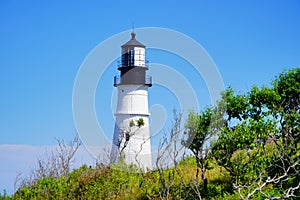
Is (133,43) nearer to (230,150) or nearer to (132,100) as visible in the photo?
(132,100)

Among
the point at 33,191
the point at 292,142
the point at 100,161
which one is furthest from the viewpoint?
the point at 100,161

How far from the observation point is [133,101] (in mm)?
22125

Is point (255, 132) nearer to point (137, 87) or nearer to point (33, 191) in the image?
point (33, 191)

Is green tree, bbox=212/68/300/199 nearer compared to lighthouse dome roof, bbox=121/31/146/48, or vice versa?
green tree, bbox=212/68/300/199

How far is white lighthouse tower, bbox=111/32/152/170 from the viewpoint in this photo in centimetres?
2167

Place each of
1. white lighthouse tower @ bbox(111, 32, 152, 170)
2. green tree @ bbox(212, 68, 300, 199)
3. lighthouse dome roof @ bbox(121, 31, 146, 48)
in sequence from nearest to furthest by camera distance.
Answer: green tree @ bbox(212, 68, 300, 199) → white lighthouse tower @ bbox(111, 32, 152, 170) → lighthouse dome roof @ bbox(121, 31, 146, 48)

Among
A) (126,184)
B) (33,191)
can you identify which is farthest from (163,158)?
(33,191)

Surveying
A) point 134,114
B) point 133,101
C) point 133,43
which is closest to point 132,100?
point 133,101

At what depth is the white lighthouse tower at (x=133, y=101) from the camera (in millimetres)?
21672

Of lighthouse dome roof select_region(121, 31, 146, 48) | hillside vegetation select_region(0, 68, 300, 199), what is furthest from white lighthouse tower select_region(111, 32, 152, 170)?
hillside vegetation select_region(0, 68, 300, 199)

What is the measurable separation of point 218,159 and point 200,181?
91.9 inches

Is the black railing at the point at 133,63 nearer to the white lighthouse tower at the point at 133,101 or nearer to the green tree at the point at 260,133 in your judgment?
the white lighthouse tower at the point at 133,101

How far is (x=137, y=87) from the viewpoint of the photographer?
880 inches

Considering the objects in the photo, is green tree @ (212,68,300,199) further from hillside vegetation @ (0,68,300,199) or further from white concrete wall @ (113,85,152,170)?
white concrete wall @ (113,85,152,170)
